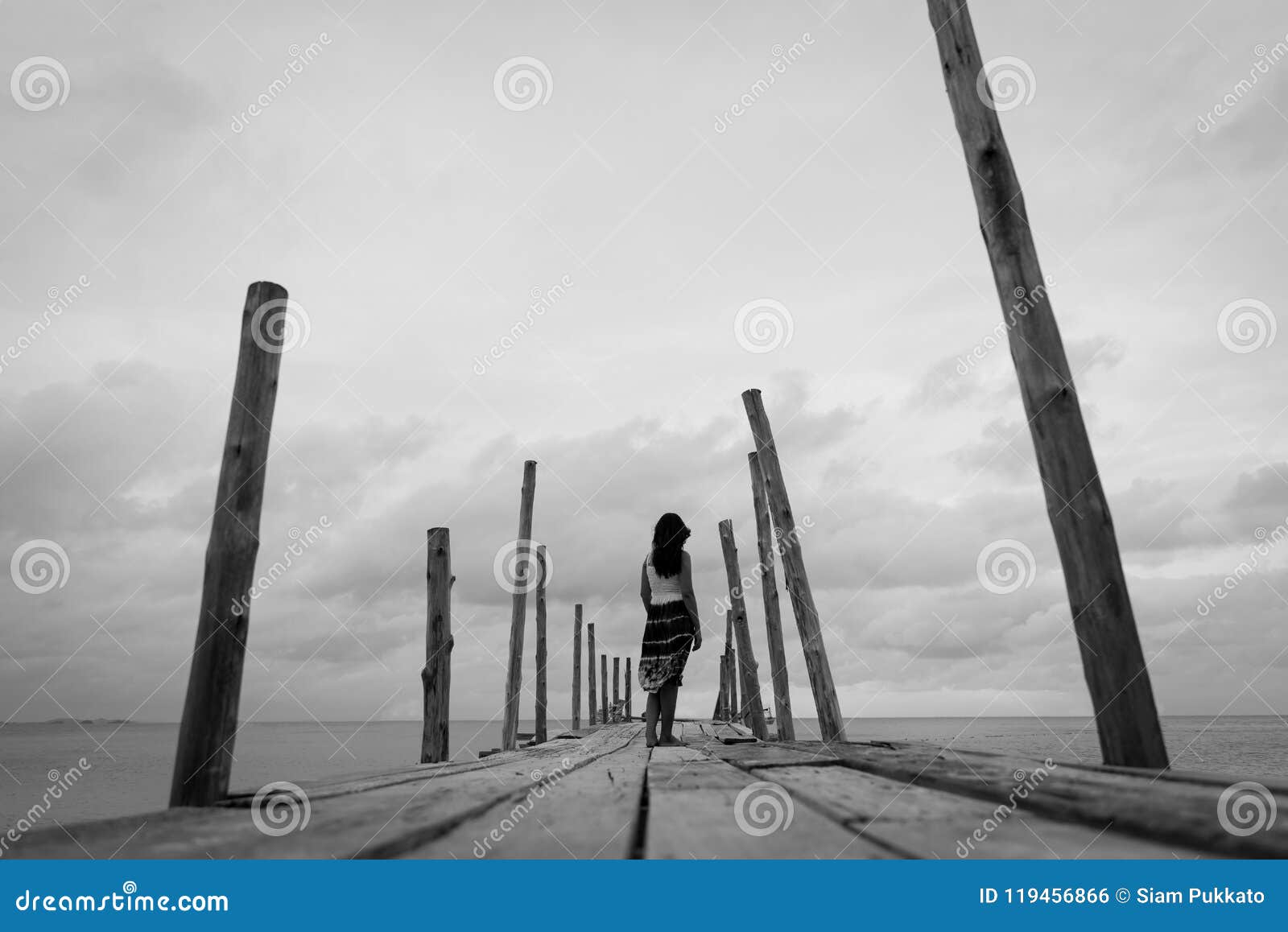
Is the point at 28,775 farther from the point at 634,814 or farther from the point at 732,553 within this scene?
the point at 634,814

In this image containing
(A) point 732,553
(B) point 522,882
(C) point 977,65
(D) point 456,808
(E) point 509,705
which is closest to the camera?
(B) point 522,882

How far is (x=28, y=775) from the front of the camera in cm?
2980

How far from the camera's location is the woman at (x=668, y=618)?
5.62m

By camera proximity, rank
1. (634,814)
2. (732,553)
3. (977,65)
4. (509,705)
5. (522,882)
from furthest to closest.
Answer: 1. (732,553)
2. (509,705)
3. (977,65)
4. (634,814)
5. (522,882)

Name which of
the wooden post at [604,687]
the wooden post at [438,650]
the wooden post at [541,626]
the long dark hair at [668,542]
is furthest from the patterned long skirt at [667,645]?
the wooden post at [604,687]

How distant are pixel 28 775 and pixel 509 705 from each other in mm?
32190

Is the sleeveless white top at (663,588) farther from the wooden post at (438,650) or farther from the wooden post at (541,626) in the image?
the wooden post at (541,626)

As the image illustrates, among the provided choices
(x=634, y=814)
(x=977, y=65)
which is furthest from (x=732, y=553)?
(x=634, y=814)

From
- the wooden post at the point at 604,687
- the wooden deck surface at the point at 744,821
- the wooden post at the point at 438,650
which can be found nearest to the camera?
the wooden deck surface at the point at 744,821

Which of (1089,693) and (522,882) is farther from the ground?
(1089,693)

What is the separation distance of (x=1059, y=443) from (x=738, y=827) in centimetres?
164

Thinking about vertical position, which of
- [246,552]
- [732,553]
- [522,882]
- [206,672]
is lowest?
[522,882]

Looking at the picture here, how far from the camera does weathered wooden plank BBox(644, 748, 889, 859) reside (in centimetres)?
131

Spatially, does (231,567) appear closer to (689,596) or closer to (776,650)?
(689,596)
